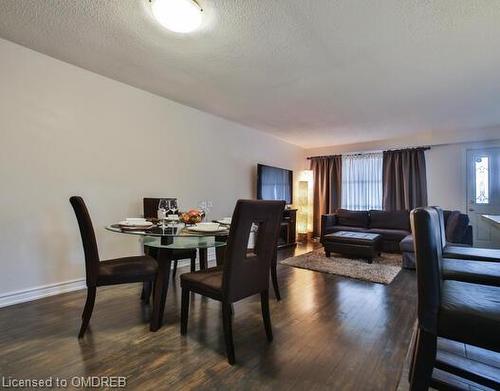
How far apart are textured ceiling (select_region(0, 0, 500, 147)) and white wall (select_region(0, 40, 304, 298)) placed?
0.24 metres

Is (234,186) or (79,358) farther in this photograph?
(234,186)

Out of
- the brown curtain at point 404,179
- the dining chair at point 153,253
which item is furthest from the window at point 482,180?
the dining chair at point 153,253

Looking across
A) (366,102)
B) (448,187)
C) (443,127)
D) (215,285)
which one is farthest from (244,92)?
(448,187)

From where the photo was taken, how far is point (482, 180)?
5.00m

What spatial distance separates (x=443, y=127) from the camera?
16.1 ft

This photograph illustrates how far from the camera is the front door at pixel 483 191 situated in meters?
4.85

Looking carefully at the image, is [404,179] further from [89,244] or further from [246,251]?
[89,244]

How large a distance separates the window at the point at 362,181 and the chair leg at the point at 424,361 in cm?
535

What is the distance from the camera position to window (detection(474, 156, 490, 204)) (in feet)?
16.2

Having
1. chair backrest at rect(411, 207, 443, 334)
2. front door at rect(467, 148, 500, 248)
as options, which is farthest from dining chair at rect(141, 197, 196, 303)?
front door at rect(467, 148, 500, 248)

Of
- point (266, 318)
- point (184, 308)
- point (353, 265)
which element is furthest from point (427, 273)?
point (353, 265)

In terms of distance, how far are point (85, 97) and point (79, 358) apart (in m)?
2.50

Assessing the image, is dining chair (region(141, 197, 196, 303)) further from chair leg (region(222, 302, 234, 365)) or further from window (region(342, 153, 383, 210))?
window (region(342, 153, 383, 210))

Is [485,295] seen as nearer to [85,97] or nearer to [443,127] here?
[85,97]
